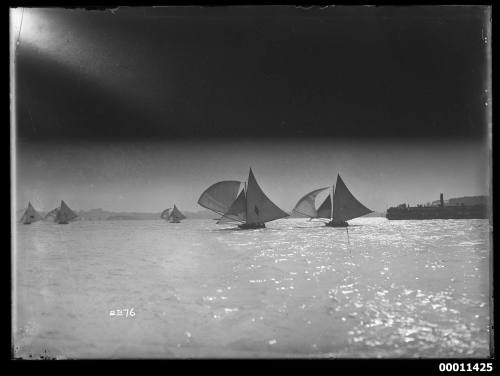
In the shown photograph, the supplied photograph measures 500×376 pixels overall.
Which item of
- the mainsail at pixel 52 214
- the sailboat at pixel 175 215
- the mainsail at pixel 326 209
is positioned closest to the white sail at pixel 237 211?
the sailboat at pixel 175 215

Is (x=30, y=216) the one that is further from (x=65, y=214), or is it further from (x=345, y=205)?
(x=345, y=205)

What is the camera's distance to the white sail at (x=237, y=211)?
253cm

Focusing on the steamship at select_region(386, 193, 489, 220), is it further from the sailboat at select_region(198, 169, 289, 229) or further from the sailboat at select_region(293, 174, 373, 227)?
the sailboat at select_region(198, 169, 289, 229)

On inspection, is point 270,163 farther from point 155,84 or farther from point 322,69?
point 155,84

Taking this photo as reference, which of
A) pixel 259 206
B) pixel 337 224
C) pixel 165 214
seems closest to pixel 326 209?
pixel 337 224

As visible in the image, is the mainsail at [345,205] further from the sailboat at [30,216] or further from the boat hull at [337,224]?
the sailboat at [30,216]

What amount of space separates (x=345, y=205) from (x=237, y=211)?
2.74 feet

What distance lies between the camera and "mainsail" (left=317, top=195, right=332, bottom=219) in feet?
8.42

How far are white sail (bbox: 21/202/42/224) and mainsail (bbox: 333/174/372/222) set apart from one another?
85.2 inches

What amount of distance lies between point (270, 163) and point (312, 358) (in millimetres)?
1348

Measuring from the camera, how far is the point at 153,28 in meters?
2.51

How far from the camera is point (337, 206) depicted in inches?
98.4

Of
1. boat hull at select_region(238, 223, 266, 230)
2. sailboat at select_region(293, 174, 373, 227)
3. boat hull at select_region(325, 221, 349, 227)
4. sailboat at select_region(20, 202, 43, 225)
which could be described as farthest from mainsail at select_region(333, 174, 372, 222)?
sailboat at select_region(20, 202, 43, 225)

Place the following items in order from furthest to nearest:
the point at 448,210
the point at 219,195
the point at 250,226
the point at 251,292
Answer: the point at 250,226
the point at 219,195
the point at 448,210
the point at 251,292
